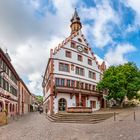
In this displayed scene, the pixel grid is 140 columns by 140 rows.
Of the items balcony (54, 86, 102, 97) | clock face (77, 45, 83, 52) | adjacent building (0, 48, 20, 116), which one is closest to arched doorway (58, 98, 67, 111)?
balcony (54, 86, 102, 97)

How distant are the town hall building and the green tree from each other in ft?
12.9

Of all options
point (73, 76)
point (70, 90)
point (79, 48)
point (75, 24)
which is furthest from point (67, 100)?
point (75, 24)

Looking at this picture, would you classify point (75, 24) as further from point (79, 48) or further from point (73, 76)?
point (73, 76)

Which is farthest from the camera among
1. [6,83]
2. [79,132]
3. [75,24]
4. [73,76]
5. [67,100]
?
[75,24]

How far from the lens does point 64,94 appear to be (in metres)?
38.6

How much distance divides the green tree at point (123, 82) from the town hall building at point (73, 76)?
12.9 feet

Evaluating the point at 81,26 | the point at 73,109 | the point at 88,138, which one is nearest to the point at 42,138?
the point at 88,138

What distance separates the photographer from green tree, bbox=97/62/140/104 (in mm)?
38031

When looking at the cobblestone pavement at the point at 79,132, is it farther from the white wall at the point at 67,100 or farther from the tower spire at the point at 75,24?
the tower spire at the point at 75,24

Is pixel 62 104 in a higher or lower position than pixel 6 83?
lower

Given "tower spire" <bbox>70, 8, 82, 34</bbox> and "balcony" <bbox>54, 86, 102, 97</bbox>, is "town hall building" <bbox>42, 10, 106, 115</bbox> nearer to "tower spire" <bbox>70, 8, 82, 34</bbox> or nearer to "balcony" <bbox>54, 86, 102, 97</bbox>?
"balcony" <bbox>54, 86, 102, 97</bbox>

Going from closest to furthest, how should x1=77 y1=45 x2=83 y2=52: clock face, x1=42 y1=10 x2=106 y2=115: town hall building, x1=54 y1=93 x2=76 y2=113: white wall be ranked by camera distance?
x1=54 y1=93 x2=76 y2=113: white wall < x1=42 y1=10 x2=106 y2=115: town hall building < x1=77 y1=45 x2=83 y2=52: clock face

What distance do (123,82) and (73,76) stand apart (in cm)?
849

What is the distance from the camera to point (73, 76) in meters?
40.6
